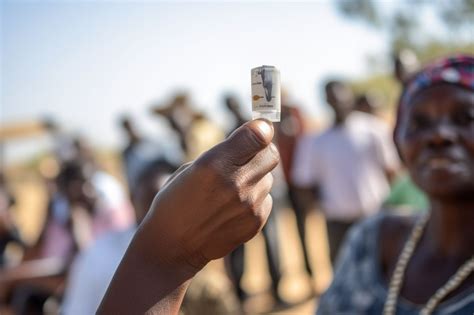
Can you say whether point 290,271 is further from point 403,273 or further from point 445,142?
point 445,142

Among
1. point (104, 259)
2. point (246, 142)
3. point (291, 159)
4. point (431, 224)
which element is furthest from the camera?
point (291, 159)

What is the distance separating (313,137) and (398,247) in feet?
13.8

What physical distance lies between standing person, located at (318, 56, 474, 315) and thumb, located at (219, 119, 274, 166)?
3.51 feet

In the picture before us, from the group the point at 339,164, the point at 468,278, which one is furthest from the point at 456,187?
the point at 339,164

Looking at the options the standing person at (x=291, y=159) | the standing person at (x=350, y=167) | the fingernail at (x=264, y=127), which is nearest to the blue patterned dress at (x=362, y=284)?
the fingernail at (x=264, y=127)

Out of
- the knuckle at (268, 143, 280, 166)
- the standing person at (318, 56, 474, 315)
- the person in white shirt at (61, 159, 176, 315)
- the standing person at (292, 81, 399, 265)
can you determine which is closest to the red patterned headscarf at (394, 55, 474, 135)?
the standing person at (318, 56, 474, 315)

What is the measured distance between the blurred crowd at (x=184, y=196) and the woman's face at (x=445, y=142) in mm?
727

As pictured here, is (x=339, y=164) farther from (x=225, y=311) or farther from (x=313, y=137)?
(x=225, y=311)

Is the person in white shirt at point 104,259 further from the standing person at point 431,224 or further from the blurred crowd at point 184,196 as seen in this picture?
the standing person at point 431,224

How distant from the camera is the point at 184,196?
3.64 ft

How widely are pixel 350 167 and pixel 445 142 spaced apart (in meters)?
4.10

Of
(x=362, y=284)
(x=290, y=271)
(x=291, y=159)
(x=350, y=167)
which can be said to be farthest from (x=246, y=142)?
(x=290, y=271)

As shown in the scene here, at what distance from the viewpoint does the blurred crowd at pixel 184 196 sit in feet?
9.66

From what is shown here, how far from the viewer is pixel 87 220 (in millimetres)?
5094
